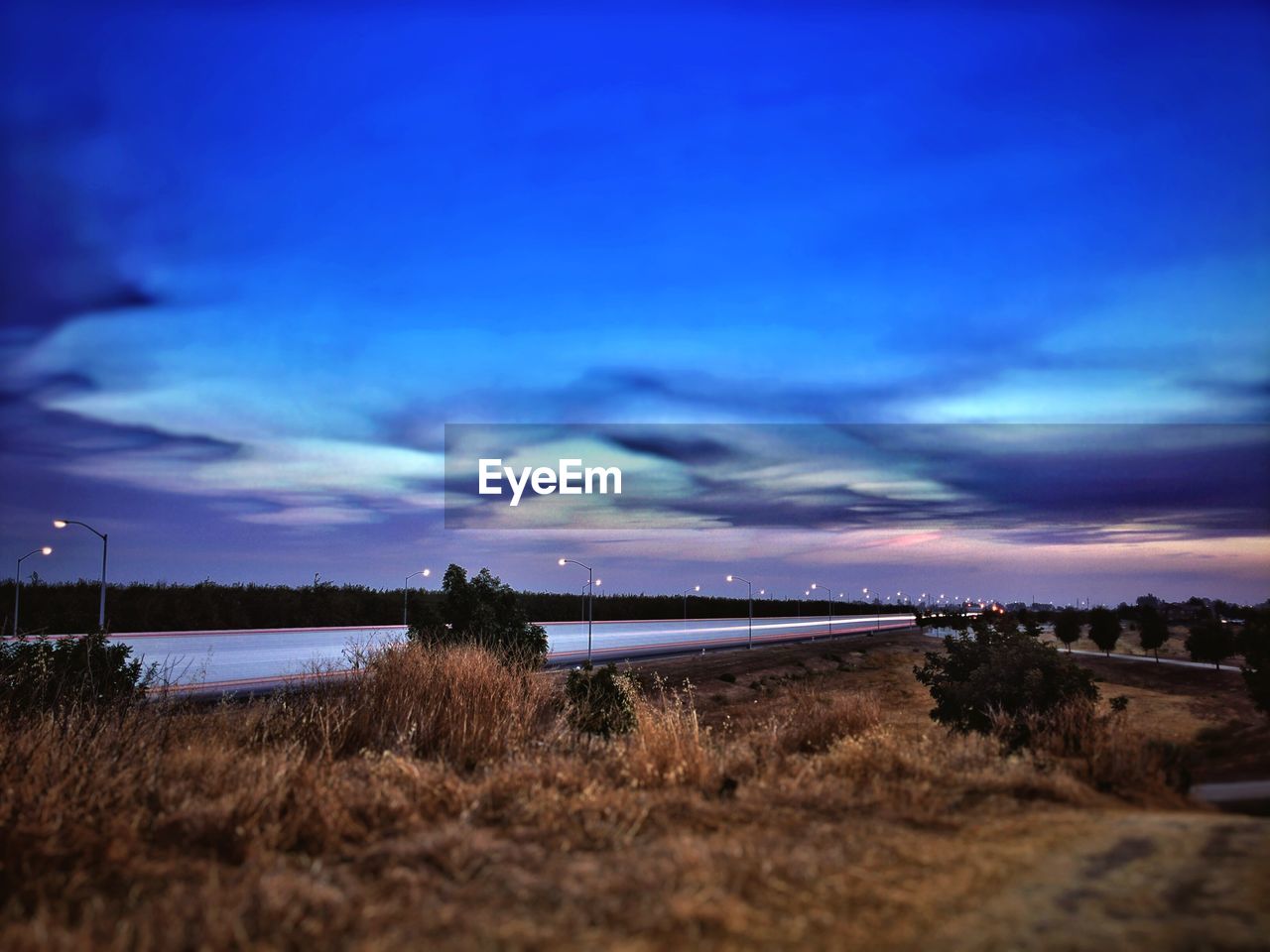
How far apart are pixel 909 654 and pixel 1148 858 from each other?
55096 mm

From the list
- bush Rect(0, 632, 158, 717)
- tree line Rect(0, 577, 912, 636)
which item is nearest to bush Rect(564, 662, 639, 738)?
bush Rect(0, 632, 158, 717)

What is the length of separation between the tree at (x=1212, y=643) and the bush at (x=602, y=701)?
45.5 metres

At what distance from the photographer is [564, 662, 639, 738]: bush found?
47.5 feet

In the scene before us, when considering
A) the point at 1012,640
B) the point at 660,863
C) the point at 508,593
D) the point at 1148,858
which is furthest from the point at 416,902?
the point at 508,593

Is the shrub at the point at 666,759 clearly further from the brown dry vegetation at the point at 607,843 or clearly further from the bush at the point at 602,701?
the bush at the point at 602,701

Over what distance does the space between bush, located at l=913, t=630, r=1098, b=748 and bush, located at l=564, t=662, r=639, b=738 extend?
21.9 feet

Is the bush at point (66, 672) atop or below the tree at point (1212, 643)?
atop

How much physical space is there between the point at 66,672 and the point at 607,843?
55.7 ft

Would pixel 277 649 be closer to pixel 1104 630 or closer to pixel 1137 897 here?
pixel 1137 897

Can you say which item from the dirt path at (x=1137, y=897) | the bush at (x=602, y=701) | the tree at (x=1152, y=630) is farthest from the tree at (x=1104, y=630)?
the dirt path at (x=1137, y=897)

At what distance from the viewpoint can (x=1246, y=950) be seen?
4.05 m

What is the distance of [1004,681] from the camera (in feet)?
58.6

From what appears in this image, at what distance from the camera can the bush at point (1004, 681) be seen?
17.1 metres

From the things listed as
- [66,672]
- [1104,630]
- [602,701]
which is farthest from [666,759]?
[1104,630]
